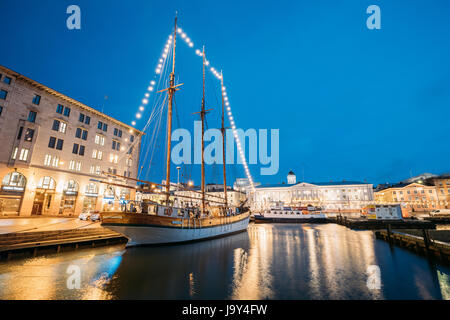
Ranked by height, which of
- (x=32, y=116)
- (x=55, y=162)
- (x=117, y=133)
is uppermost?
(x=117, y=133)

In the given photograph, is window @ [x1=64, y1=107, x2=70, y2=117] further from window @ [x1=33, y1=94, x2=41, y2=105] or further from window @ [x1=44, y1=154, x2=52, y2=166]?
window @ [x1=44, y1=154, x2=52, y2=166]

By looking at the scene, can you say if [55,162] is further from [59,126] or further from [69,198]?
[69,198]

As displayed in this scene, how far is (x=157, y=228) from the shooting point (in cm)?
1847

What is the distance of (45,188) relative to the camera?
3166 centimetres

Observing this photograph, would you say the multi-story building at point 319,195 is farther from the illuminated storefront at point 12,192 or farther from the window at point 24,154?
the window at point 24,154

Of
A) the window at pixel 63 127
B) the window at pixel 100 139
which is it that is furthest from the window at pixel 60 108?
the window at pixel 100 139

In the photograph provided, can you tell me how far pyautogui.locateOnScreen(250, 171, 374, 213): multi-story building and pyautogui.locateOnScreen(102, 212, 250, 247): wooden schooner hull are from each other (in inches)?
3313

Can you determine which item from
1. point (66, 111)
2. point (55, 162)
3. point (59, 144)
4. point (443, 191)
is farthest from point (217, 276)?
point (443, 191)

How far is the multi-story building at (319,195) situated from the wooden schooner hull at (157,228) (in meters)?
84.2

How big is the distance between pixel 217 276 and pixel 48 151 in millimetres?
35410

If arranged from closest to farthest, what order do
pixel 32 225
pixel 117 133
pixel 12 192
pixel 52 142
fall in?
pixel 32 225, pixel 12 192, pixel 52 142, pixel 117 133

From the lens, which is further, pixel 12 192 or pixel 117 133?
pixel 117 133
